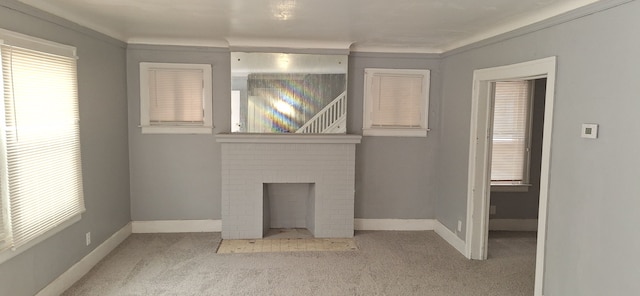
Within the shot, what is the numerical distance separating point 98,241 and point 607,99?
4390 millimetres

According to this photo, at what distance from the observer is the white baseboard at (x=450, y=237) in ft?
14.8

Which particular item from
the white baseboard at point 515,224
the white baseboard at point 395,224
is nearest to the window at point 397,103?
the white baseboard at point 395,224

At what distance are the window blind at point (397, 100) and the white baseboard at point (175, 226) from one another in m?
2.38

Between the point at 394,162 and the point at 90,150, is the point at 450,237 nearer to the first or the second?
the point at 394,162

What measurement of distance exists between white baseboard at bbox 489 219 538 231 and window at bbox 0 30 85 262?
188 inches

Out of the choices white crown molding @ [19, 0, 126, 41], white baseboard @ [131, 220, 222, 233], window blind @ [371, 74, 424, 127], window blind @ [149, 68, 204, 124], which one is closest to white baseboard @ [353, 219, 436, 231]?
window blind @ [371, 74, 424, 127]

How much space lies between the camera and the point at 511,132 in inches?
205

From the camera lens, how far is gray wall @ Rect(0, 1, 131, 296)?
2859 millimetres

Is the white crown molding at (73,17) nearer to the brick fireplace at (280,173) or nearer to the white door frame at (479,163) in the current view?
the brick fireplace at (280,173)

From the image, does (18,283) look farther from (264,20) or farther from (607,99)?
(607,99)

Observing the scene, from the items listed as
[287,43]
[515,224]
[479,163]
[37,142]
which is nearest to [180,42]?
[287,43]

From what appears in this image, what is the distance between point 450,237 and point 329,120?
1975mm

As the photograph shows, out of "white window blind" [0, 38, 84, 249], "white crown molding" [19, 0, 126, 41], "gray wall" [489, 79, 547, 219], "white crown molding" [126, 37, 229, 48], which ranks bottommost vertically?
"gray wall" [489, 79, 547, 219]

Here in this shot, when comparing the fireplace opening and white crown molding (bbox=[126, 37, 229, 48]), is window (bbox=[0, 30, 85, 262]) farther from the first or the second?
the fireplace opening
